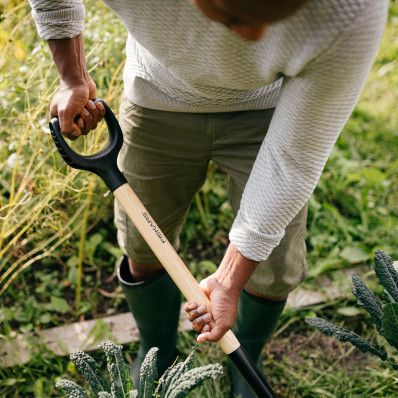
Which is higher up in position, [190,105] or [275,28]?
[275,28]

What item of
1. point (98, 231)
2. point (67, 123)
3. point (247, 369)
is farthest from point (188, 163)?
point (98, 231)

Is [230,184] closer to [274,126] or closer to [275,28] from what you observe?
[274,126]

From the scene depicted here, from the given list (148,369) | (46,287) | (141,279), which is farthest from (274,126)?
(46,287)

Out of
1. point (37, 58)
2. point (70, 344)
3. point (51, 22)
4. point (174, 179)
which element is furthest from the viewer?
point (70, 344)

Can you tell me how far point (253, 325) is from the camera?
6.13 feet

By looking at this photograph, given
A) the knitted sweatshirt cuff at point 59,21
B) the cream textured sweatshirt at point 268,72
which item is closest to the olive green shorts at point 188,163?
the cream textured sweatshirt at point 268,72

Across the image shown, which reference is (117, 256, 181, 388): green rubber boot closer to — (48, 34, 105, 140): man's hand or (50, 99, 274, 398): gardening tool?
(50, 99, 274, 398): gardening tool

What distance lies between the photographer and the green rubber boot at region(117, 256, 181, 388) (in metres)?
1.84

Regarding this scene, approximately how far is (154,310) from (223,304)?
1.98 ft

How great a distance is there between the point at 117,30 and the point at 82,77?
72 centimetres

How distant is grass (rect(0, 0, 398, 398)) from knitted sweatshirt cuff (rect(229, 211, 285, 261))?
71 centimetres

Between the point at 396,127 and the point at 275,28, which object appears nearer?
the point at 275,28

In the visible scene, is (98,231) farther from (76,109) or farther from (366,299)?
(366,299)

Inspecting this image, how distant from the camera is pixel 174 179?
5.26ft
